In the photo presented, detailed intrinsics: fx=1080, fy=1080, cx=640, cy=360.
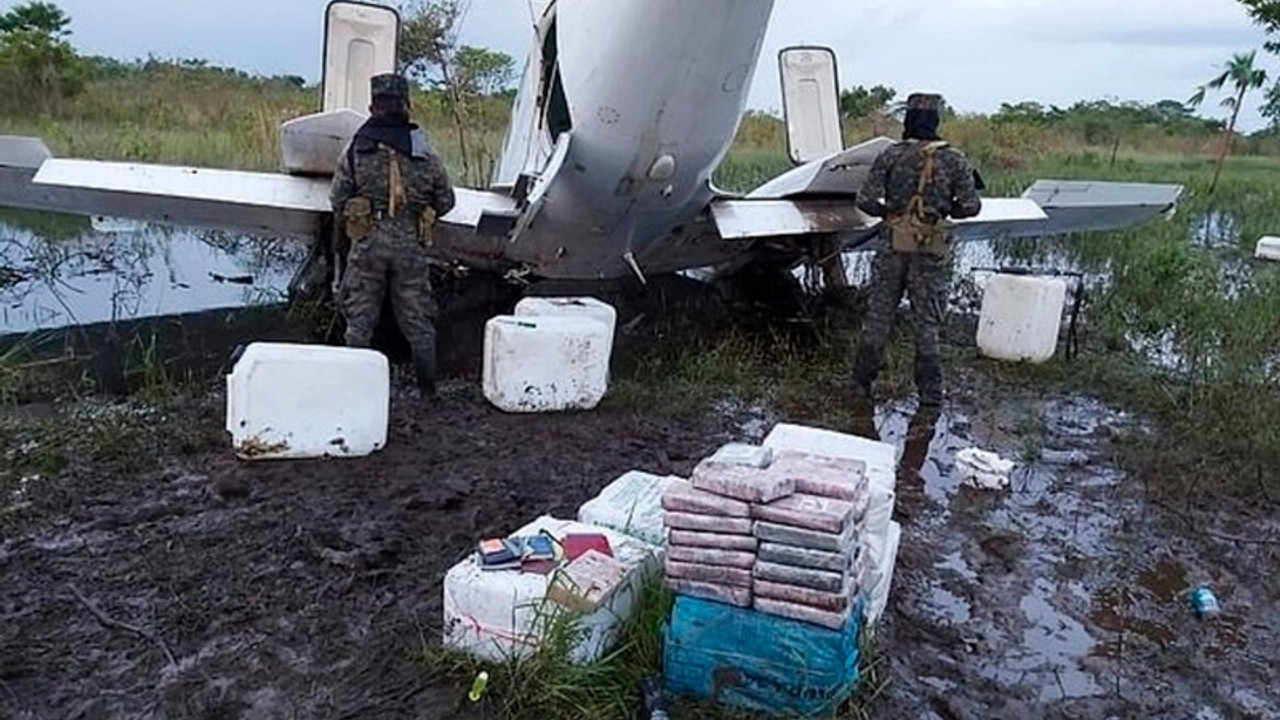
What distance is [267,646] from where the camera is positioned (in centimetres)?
330

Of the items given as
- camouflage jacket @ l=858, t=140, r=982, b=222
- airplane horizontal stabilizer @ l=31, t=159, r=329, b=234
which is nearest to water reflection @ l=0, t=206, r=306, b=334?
airplane horizontal stabilizer @ l=31, t=159, r=329, b=234

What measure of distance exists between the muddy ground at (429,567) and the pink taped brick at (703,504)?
0.77 m

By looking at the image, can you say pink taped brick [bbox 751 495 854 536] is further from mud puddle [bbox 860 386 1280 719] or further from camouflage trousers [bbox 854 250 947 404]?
camouflage trousers [bbox 854 250 947 404]

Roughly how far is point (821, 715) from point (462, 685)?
1.01m

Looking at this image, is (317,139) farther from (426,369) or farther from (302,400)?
(302,400)

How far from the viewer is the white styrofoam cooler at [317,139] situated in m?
6.31

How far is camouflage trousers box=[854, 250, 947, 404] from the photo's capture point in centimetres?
618

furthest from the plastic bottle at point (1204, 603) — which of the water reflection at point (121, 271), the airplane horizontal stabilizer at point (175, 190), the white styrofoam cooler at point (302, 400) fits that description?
the water reflection at point (121, 271)

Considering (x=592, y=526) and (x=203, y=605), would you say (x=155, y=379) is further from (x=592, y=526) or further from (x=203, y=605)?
(x=592, y=526)

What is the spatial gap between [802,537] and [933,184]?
371 cm

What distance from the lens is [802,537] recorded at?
2.87 meters

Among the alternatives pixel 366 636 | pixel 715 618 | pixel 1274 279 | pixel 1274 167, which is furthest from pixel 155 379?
pixel 1274 167

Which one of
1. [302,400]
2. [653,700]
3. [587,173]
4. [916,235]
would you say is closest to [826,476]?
[653,700]

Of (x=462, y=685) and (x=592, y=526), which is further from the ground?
(x=592, y=526)
